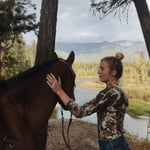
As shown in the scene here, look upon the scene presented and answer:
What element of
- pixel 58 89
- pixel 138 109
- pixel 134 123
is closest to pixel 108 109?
pixel 58 89

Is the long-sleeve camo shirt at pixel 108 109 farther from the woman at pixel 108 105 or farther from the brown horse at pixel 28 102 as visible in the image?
the brown horse at pixel 28 102

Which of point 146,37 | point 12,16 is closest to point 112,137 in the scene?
point 146,37

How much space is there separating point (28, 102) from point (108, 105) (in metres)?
0.75

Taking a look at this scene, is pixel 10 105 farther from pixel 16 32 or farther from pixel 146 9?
pixel 16 32

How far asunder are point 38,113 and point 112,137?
726mm

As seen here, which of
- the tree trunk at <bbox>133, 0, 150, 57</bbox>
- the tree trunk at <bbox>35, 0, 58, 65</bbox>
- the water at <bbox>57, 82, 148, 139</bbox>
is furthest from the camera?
the water at <bbox>57, 82, 148, 139</bbox>

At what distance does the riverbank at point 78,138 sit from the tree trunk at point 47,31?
11.6ft

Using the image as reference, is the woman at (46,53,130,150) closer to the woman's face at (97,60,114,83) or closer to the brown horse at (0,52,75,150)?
the woman's face at (97,60,114,83)

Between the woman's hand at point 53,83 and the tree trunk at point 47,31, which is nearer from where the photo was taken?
the woman's hand at point 53,83

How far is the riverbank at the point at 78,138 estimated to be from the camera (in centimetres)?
1053

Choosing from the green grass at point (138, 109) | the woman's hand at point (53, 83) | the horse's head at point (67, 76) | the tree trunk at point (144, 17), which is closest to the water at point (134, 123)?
the green grass at point (138, 109)

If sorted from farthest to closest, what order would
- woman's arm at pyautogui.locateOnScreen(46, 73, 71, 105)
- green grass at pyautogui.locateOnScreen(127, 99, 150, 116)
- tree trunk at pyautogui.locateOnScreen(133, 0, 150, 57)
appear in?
green grass at pyautogui.locateOnScreen(127, 99, 150, 116), tree trunk at pyautogui.locateOnScreen(133, 0, 150, 57), woman's arm at pyautogui.locateOnScreen(46, 73, 71, 105)

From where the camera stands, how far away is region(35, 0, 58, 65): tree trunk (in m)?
7.33

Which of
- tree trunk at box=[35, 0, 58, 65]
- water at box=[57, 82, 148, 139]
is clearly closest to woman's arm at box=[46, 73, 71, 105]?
tree trunk at box=[35, 0, 58, 65]
